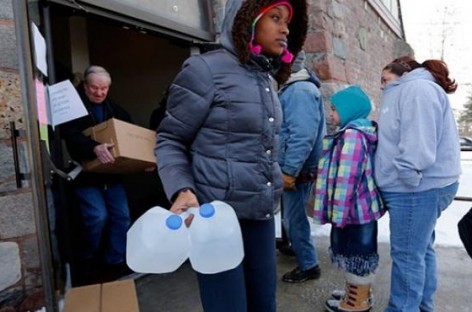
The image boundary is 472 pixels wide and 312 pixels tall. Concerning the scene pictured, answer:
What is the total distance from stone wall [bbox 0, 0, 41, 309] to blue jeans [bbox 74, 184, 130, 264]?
27.1 inches

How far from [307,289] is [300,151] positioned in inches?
41.8

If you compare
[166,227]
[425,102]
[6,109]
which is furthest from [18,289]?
[425,102]

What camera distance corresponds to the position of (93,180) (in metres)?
2.99

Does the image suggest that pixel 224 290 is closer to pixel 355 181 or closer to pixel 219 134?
pixel 219 134

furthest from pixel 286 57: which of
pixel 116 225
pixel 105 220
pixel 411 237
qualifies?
pixel 116 225

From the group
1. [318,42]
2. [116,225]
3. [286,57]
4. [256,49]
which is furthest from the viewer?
[318,42]

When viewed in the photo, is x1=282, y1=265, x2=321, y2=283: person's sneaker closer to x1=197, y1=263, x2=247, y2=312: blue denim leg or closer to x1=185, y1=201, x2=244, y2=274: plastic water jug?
x1=197, y1=263, x2=247, y2=312: blue denim leg

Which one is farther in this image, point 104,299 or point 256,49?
point 104,299

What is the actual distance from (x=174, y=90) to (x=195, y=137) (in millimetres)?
190

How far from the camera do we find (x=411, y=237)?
2.10 metres

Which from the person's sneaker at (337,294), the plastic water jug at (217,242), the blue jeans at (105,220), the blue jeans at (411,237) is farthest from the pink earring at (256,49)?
the blue jeans at (105,220)

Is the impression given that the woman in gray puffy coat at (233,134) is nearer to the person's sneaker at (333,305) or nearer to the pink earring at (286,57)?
the pink earring at (286,57)

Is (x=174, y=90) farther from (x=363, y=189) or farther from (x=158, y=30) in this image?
(x=158, y=30)

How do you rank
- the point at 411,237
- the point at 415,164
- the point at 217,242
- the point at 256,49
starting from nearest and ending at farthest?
1. the point at 217,242
2. the point at 256,49
3. the point at 415,164
4. the point at 411,237
